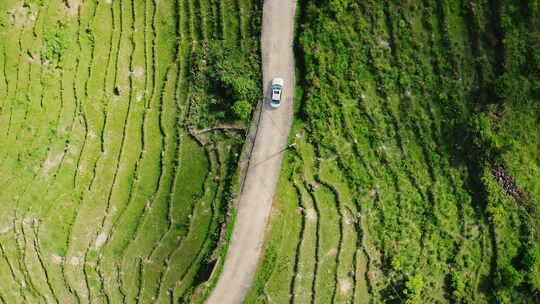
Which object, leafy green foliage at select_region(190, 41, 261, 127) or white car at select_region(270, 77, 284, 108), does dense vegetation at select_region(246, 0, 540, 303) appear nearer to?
white car at select_region(270, 77, 284, 108)

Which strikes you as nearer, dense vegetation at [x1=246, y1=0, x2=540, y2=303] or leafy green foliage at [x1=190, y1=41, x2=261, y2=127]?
dense vegetation at [x1=246, y1=0, x2=540, y2=303]

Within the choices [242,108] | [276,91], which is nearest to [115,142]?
[242,108]

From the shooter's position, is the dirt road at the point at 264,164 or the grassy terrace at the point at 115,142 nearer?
the dirt road at the point at 264,164

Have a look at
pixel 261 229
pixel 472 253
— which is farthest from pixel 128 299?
pixel 472 253

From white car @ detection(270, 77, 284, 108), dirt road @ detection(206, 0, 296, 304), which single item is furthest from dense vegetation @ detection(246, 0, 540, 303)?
white car @ detection(270, 77, 284, 108)

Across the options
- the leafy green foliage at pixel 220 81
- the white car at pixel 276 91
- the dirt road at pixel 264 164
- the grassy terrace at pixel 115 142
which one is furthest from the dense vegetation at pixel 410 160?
the grassy terrace at pixel 115 142

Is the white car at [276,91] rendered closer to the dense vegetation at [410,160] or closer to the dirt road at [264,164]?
the dirt road at [264,164]

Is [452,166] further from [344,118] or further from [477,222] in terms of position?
[344,118]
